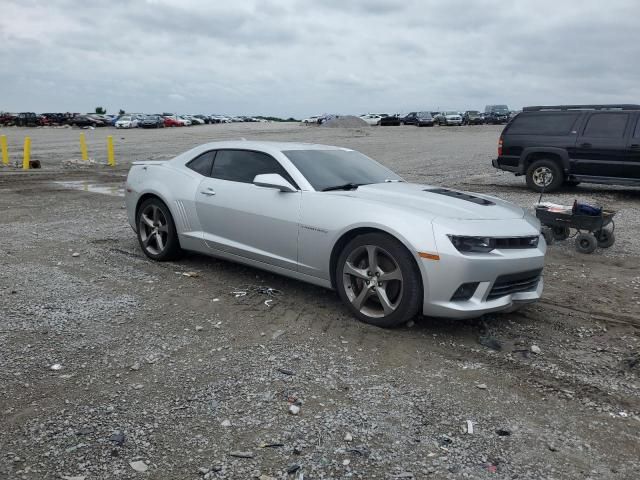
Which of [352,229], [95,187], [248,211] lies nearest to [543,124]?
[248,211]

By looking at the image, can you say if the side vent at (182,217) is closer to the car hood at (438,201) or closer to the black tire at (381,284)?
the car hood at (438,201)

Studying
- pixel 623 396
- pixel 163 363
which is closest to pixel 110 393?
pixel 163 363

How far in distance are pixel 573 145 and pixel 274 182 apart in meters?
9.18

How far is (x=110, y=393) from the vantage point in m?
3.59

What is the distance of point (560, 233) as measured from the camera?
26.3ft

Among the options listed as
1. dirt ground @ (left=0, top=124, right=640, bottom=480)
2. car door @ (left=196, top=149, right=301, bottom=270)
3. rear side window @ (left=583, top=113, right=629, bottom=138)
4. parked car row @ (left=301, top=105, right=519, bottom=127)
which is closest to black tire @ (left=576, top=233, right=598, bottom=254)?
dirt ground @ (left=0, top=124, right=640, bottom=480)

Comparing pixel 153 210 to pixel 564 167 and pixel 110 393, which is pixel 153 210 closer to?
pixel 110 393

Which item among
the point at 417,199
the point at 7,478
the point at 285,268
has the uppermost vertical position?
the point at 417,199

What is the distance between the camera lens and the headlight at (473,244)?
4.38 metres

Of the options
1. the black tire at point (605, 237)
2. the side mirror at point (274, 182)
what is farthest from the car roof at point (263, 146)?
the black tire at point (605, 237)

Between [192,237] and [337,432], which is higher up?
[192,237]

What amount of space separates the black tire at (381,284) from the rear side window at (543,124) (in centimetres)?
934

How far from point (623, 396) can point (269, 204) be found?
3.20m

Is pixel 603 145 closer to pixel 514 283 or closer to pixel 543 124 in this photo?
pixel 543 124
